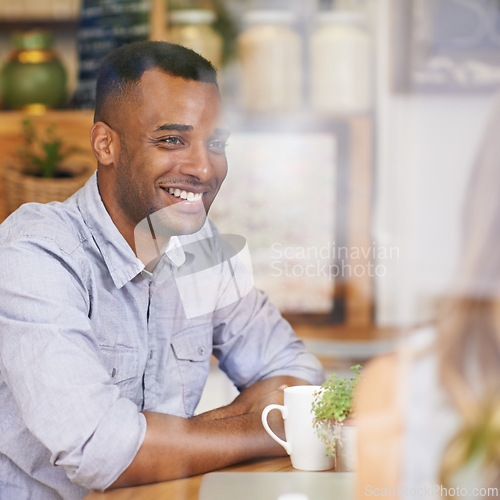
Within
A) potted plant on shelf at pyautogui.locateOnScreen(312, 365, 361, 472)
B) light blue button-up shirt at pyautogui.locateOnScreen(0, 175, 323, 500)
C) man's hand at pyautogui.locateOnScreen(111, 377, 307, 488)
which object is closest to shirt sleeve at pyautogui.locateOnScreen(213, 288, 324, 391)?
light blue button-up shirt at pyautogui.locateOnScreen(0, 175, 323, 500)

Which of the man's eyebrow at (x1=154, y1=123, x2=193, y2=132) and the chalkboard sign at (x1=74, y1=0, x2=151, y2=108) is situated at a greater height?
the chalkboard sign at (x1=74, y1=0, x2=151, y2=108)

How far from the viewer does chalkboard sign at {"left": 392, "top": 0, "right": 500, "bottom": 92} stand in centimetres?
86

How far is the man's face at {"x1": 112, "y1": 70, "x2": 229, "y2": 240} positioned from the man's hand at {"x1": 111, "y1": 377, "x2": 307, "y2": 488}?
24 centimetres

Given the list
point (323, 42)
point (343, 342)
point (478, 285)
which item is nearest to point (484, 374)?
point (478, 285)

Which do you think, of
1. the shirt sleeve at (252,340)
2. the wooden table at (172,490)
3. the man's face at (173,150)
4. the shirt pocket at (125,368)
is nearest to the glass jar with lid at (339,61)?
the man's face at (173,150)

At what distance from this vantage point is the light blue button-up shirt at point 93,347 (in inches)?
30.3

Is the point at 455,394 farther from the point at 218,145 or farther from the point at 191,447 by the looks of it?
the point at 218,145

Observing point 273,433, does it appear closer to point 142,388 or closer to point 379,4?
point 142,388

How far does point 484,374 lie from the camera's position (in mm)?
533

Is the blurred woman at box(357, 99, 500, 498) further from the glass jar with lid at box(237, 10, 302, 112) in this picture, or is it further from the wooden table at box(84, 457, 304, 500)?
the glass jar with lid at box(237, 10, 302, 112)

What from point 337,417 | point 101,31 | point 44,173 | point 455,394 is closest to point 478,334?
point 455,394

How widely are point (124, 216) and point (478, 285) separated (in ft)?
1.74

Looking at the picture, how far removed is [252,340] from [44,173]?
0.45 meters

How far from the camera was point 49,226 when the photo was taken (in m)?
0.91
